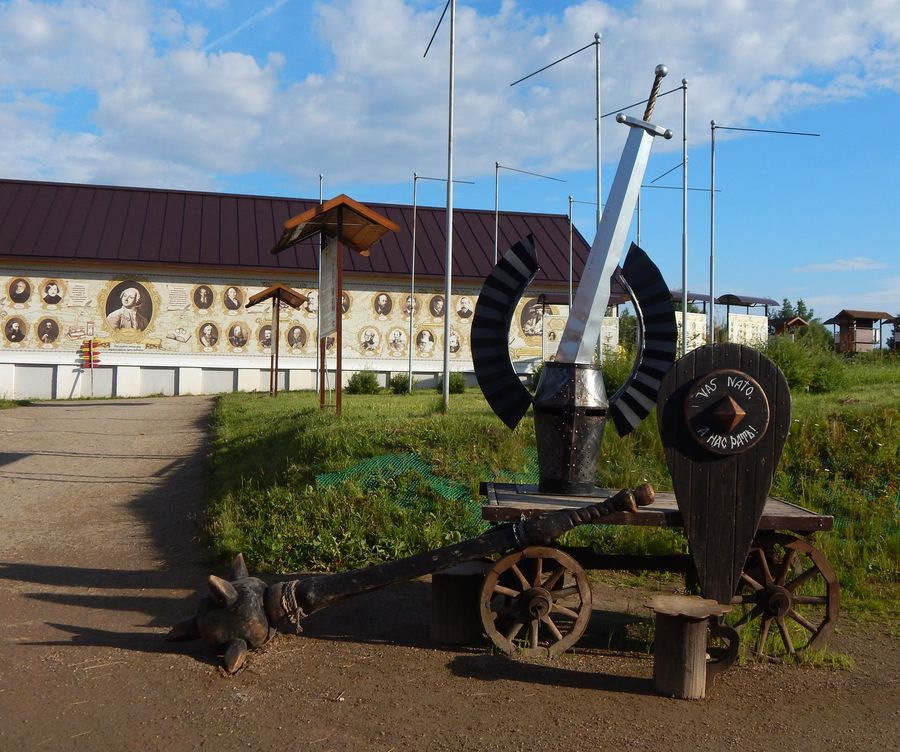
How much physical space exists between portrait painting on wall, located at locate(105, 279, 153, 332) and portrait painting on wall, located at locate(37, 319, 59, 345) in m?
1.69

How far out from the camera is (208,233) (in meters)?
36.0

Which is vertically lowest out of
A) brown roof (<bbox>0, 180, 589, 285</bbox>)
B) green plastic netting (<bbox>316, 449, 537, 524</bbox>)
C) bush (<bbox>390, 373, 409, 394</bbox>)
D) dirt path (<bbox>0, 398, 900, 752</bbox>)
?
dirt path (<bbox>0, 398, 900, 752</bbox>)

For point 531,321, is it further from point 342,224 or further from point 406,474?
point 406,474

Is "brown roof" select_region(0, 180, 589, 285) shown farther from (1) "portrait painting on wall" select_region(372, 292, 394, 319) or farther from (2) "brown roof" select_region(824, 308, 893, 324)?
(2) "brown roof" select_region(824, 308, 893, 324)

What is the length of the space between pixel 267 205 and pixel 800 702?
36034 mm

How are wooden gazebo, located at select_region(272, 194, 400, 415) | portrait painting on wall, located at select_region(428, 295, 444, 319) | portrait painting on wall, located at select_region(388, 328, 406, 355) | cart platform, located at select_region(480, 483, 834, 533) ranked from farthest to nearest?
portrait painting on wall, located at select_region(428, 295, 444, 319)
portrait painting on wall, located at select_region(388, 328, 406, 355)
wooden gazebo, located at select_region(272, 194, 400, 415)
cart platform, located at select_region(480, 483, 834, 533)

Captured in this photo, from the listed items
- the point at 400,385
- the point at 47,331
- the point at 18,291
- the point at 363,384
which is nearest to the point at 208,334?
the point at 47,331

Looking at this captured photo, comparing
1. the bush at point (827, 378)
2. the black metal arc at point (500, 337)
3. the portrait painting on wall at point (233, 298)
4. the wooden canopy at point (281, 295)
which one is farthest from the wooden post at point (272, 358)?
the black metal arc at point (500, 337)

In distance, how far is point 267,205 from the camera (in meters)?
39.0

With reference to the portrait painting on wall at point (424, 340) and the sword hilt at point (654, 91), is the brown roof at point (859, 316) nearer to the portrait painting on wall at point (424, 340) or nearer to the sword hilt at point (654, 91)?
the portrait painting on wall at point (424, 340)

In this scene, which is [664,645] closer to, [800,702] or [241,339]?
[800,702]

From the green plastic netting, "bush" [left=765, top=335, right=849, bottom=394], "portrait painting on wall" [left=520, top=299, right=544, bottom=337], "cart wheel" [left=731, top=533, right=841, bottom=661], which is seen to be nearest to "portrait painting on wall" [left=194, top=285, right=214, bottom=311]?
"portrait painting on wall" [left=520, top=299, right=544, bottom=337]

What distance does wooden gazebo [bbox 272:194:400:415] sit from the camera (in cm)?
1443

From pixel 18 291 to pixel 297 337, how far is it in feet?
30.6
